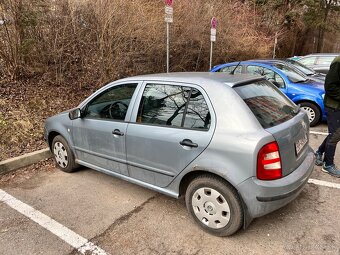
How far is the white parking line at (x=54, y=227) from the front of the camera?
3086 millimetres

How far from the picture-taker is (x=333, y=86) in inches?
169

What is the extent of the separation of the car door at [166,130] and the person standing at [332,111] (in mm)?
2158

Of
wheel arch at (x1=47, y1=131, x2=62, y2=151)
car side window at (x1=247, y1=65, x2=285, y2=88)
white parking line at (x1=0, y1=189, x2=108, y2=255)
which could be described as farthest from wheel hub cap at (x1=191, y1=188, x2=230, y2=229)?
car side window at (x1=247, y1=65, x2=285, y2=88)

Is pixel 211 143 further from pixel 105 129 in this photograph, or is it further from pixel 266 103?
pixel 105 129

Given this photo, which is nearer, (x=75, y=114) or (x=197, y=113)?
(x=197, y=113)

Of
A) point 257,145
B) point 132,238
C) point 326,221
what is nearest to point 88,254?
point 132,238

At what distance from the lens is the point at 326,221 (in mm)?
3412

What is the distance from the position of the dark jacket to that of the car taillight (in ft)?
6.38

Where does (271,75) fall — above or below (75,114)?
above

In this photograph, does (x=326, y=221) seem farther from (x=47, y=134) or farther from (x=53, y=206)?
(x=47, y=134)

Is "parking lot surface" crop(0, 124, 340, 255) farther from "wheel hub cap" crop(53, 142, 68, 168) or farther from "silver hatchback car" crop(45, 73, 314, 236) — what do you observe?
"wheel hub cap" crop(53, 142, 68, 168)

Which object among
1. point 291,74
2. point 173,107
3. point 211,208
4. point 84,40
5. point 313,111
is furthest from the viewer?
point 84,40

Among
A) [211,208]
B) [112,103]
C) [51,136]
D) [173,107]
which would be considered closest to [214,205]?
[211,208]

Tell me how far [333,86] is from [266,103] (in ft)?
5.17
